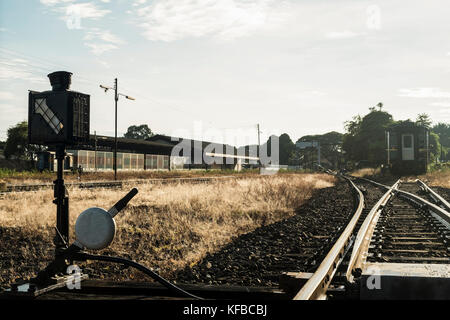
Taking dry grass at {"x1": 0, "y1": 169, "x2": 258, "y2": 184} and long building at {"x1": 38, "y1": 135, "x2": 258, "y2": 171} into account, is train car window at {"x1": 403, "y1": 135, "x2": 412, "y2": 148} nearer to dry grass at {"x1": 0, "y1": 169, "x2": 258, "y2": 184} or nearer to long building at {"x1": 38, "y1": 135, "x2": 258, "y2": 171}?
dry grass at {"x1": 0, "y1": 169, "x2": 258, "y2": 184}

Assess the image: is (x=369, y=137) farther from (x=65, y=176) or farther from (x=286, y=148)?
(x=286, y=148)

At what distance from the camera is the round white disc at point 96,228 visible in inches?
94.7

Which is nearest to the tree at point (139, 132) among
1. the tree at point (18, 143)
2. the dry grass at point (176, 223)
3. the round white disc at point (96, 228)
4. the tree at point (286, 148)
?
the tree at point (286, 148)

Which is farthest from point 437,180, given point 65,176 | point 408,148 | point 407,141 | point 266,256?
point 65,176

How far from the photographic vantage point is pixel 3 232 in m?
7.66

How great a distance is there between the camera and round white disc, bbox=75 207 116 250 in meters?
2.41

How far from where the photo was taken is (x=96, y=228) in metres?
2.41

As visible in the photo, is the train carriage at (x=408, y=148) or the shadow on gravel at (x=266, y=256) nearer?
the shadow on gravel at (x=266, y=256)

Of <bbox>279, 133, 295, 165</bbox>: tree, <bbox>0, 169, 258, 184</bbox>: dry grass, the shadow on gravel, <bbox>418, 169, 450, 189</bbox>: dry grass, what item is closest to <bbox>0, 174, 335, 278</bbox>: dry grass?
the shadow on gravel

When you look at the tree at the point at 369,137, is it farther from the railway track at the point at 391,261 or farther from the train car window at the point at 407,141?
the railway track at the point at 391,261

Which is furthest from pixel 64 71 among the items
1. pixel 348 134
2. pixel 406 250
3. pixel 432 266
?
pixel 348 134
